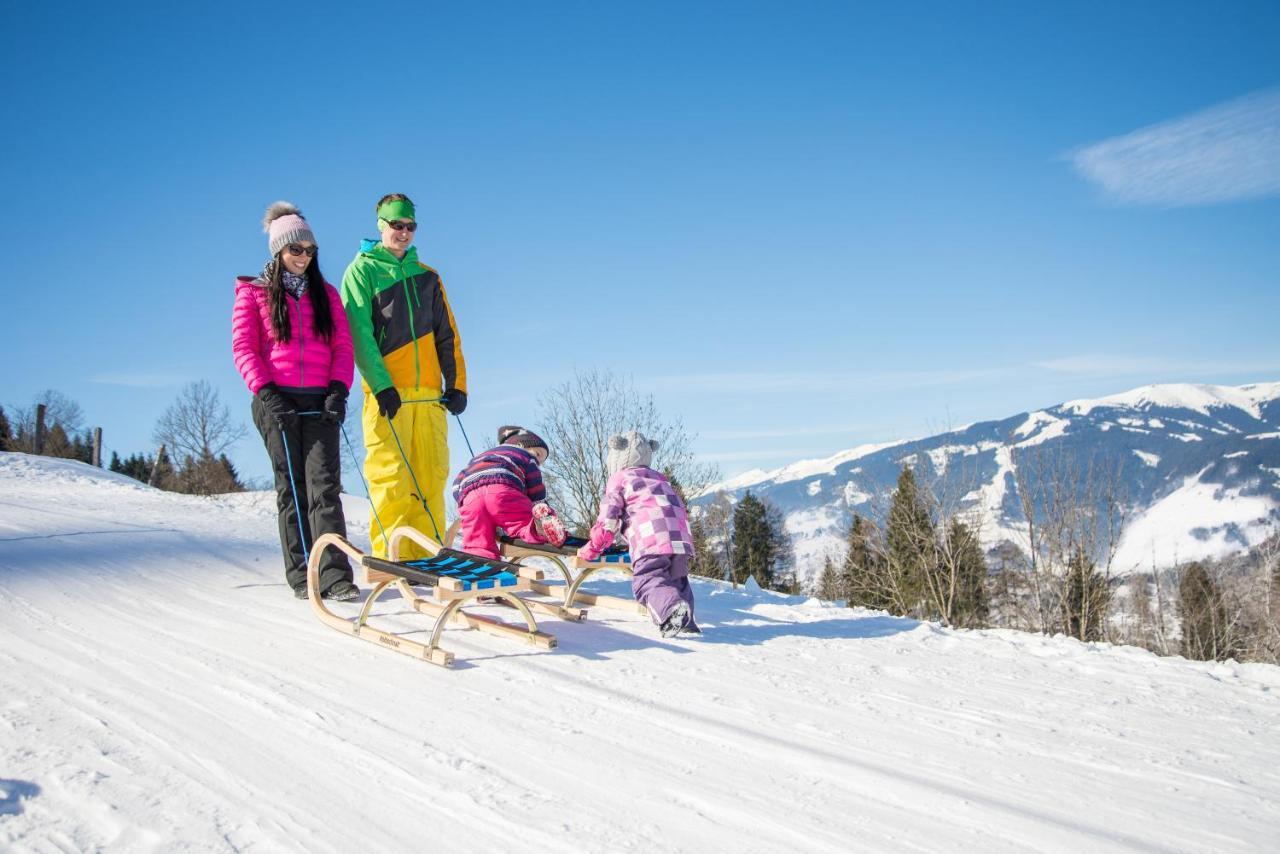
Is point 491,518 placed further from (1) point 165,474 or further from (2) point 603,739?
(1) point 165,474

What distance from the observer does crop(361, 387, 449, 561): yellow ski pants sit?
5.22 metres

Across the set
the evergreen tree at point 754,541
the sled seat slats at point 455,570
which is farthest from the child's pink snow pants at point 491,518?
the evergreen tree at point 754,541

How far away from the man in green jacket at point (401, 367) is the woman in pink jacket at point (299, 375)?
11.3 inches

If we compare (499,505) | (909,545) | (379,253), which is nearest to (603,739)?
(499,505)

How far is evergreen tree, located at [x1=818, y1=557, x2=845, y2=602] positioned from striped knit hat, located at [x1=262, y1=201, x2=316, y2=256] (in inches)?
1418

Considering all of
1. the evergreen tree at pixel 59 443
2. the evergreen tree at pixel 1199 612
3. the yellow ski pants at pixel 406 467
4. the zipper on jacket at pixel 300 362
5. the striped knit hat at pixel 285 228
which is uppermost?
the evergreen tree at pixel 59 443

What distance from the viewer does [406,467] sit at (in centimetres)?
527

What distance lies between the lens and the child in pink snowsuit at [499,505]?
16.7 feet

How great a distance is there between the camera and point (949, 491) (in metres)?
23.8

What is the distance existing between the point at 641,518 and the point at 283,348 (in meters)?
2.29

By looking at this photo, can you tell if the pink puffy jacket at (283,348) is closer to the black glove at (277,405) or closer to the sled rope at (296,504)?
the black glove at (277,405)

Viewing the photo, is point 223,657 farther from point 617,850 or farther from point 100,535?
point 100,535

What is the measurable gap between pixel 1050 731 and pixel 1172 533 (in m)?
200

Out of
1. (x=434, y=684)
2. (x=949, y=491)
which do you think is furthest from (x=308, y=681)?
(x=949, y=491)
